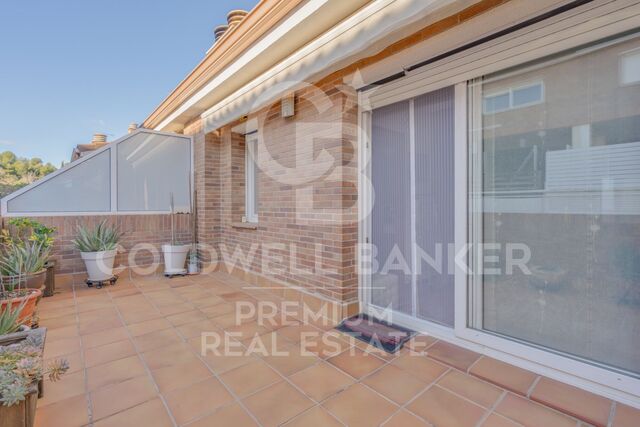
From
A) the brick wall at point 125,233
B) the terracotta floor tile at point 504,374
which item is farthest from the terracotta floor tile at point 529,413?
the brick wall at point 125,233

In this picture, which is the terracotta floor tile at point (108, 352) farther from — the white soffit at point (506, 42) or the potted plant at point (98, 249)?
the white soffit at point (506, 42)

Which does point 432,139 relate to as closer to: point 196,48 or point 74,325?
point 74,325

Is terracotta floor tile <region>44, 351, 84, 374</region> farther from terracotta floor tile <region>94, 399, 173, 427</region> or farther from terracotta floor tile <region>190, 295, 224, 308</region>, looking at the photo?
terracotta floor tile <region>190, 295, 224, 308</region>

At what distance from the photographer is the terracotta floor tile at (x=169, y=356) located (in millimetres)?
3340

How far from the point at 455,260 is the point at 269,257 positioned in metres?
3.48

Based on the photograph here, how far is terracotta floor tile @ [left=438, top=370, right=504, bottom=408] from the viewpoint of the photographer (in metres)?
2.71

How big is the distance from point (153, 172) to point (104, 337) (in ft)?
15.8

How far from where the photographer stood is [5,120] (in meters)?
25.9

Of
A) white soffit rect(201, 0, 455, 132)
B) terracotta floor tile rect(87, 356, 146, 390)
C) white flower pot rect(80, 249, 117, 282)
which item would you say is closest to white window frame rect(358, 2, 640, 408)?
white soffit rect(201, 0, 455, 132)

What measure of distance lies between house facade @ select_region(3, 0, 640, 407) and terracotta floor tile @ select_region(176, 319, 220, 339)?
1426 mm

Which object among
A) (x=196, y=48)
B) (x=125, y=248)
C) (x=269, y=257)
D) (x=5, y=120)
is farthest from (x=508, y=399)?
(x=5, y=120)

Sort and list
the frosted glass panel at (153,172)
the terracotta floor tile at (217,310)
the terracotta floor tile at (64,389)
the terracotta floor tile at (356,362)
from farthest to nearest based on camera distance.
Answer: the frosted glass panel at (153,172)
the terracotta floor tile at (217,310)
the terracotta floor tile at (356,362)
the terracotta floor tile at (64,389)

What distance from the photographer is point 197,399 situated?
8.95ft

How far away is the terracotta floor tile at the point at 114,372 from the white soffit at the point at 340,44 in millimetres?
3951
